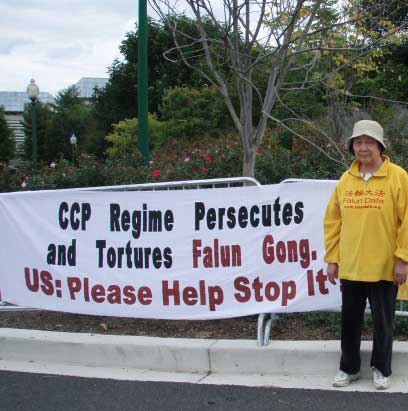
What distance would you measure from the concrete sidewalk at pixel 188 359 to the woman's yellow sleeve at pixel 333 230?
760mm

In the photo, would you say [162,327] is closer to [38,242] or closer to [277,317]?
[277,317]

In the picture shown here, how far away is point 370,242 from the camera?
3803mm

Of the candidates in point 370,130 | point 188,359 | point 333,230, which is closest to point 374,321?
point 333,230

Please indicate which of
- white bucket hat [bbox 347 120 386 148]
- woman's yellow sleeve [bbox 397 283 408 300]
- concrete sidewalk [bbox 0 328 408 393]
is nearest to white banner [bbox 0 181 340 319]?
concrete sidewalk [bbox 0 328 408 393]

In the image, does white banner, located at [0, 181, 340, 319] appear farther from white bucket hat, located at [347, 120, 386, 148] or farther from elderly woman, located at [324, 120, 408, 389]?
white bucket hat, located at [347, 120, 386, 148]

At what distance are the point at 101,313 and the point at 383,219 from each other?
261cm

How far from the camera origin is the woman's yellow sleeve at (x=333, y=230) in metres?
4.05

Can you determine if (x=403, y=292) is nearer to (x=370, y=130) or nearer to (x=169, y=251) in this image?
(x=370, y=130)

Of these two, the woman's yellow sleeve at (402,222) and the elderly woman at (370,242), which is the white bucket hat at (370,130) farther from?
the woman's yellow sleeve at (402,222)

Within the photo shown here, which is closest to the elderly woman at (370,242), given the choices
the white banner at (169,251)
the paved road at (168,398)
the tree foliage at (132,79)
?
the paved road at (168,398)

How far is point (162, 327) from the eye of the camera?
5.28 m

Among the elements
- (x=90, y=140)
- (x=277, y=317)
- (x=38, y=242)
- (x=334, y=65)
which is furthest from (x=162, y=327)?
(x=90, y=140)

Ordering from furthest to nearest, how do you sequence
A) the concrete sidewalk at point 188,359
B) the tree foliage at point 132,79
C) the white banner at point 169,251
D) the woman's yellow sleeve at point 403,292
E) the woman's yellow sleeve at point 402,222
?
the tree foliage at point 132,79
the white banner at point 169,251
the concrete sidewalk at point 188,359
the woman's yellow sleeve at point 403,292
the woman's yellow sleeve at point 402,222

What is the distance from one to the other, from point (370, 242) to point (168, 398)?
169 cm
